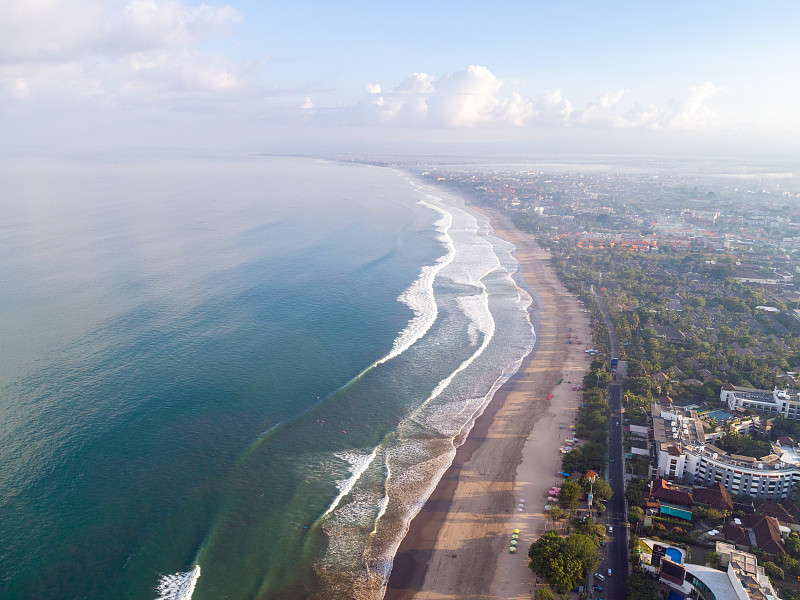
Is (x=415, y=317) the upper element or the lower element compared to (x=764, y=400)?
upper

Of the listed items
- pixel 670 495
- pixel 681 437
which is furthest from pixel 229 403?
pixel 681 437

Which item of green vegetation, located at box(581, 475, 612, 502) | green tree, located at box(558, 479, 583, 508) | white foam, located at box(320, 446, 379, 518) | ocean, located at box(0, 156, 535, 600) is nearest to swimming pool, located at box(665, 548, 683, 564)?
green vegetation, located at box(581, 475, 612, 502)

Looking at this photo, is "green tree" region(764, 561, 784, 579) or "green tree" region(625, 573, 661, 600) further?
"green tree" region(764, 561, 784, 579)

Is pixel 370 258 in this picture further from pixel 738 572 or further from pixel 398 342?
pixel 738 572

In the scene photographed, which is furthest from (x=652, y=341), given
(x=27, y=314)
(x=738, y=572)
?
(x=27, y=314)

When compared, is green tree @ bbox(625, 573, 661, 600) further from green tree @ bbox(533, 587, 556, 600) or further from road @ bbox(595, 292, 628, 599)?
green tree @ bbox(533, 587, 556, 600)

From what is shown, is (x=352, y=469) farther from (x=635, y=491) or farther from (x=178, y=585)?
(x=635, y=491)

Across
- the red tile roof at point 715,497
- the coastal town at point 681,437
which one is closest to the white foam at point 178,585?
the coastal town at point 681,437
